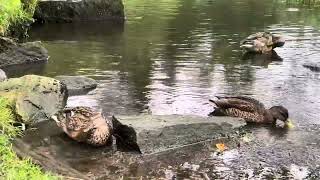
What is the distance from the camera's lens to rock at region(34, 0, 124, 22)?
2397 cm

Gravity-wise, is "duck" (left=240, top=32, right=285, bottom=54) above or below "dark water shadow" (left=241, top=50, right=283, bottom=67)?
above

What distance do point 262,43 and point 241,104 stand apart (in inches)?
293

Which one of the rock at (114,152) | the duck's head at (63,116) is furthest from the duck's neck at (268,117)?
the duck's head at (63,116)

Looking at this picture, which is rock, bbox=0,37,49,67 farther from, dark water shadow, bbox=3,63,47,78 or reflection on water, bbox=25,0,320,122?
reflection on water, bbox=25,0,320,122

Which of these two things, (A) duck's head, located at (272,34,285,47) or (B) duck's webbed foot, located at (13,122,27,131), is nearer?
(B) duck's webbed foot, located at (13,122,27,131)

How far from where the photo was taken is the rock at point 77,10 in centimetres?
2397

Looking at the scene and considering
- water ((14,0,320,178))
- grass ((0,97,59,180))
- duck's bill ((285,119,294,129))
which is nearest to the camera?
grass ((0,97,59,180))

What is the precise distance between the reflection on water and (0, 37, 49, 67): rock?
0.38 meters

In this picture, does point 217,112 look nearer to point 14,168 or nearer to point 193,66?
point 193,66

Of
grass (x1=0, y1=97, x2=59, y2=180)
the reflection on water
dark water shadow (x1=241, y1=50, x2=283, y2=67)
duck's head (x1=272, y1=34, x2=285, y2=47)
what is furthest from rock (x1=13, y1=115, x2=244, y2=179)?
duck's head (x1=272, y1=34, x2=285, y2=47)

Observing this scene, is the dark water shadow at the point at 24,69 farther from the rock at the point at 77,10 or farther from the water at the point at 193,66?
the rock at the point at 77,10

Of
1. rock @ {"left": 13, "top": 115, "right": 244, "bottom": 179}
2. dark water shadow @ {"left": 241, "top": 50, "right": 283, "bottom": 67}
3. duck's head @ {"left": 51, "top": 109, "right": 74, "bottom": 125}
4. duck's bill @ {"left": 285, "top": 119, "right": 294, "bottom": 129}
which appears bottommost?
dark water shadow @ {"left": 241, "top": 50, "right": 283, "bottom": 67}

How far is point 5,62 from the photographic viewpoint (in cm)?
1445

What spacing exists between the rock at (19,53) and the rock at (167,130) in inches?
269
